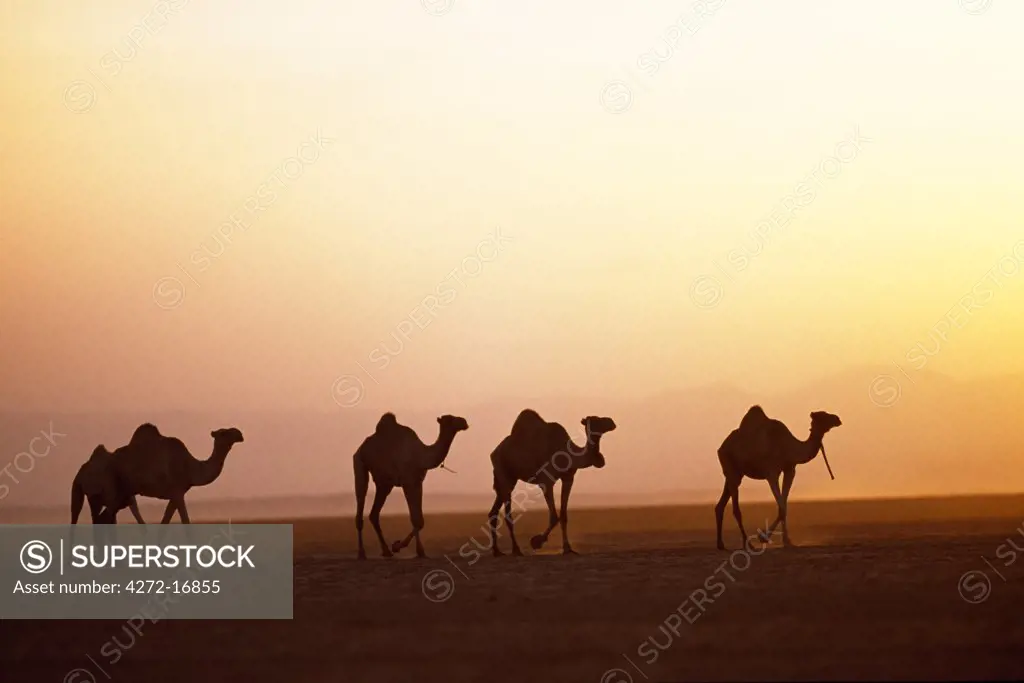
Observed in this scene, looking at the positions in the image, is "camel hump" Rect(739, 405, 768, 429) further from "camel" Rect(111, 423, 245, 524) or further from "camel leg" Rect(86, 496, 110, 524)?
"camel leg" Rect(86, 496, 110, 524)

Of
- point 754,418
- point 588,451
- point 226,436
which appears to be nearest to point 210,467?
point 226,436

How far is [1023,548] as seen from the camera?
19062 millimetres

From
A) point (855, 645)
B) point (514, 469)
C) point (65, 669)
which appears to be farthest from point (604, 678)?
point (514, 469)

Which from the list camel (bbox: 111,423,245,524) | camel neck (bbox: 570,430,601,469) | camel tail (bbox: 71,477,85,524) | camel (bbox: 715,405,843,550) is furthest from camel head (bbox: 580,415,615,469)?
camel tail (bbox: 71,477,85,524)

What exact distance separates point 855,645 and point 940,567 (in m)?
6.01

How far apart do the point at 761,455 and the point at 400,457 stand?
195 inches

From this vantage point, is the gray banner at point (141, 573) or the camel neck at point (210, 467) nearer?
the gray banner at point (141, 573)

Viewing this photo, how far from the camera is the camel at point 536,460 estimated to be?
18500 millimetres

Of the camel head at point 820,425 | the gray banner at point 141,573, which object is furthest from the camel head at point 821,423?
the gray banner at point 141,573

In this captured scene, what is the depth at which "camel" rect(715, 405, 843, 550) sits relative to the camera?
18.8 m

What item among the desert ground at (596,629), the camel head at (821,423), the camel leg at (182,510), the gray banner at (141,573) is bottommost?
the desert ground at (596,629)

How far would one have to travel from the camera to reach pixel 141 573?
17.3 meters

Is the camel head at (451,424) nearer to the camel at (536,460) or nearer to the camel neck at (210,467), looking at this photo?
the camel at (536,460)

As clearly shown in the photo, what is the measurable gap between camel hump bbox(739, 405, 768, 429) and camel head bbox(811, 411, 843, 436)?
2.75 ft
